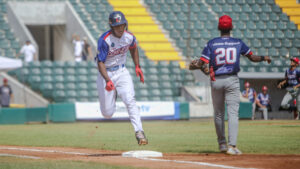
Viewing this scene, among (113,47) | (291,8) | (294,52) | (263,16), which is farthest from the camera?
(291,8)

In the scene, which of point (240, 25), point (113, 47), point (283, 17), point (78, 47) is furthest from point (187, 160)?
point (283, 17)

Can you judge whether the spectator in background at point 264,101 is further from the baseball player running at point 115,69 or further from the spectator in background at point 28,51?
the baseball player running at point 115,69

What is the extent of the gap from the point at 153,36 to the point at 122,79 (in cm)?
2009

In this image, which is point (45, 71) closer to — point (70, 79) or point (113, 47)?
point (70, 79)

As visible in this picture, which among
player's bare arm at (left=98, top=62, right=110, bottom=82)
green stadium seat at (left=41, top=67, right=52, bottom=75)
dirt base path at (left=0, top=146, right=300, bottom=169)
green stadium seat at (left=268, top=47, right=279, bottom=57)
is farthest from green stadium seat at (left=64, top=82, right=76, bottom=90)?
player's bare arm at (left=98, top=62, right=110, bottom=82)

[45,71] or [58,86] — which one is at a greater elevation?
[45,71]

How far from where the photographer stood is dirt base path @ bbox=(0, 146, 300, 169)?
6.77 meters

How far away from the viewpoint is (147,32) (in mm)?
29219

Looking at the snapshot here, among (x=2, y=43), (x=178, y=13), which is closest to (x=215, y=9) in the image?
(x=178, y=13)

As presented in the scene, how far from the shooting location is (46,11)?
29.5 m

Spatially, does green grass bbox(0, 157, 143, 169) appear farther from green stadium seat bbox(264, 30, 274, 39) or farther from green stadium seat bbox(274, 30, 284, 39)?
green stadium seat bbox(264, 30, 274, 39)

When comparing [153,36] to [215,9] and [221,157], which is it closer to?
[215,9]

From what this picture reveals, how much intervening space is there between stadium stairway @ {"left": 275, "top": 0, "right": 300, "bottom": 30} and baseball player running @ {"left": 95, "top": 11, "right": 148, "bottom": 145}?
2086 centimetres

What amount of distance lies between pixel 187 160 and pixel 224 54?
1952 mm
